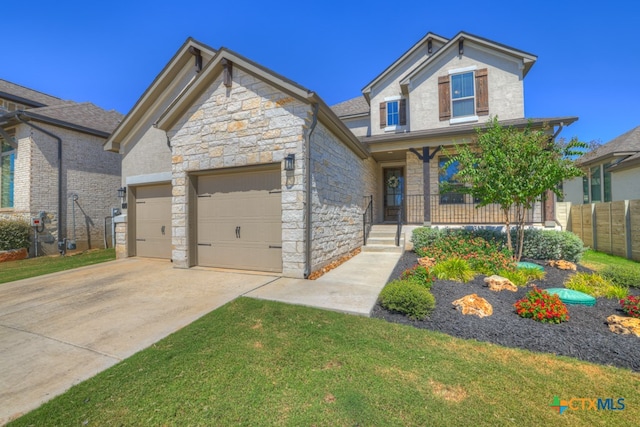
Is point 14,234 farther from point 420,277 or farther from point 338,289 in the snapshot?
point 420,277

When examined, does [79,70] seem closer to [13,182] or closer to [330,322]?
[13,182]

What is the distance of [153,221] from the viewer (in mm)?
8711

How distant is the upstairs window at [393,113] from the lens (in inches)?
478

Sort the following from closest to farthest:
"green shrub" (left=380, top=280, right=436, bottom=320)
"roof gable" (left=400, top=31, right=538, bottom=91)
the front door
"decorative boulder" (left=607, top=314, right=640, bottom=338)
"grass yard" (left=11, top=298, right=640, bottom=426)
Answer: "grass yard" (left=11, top=298, right=640, bottom=426), "decorative boulder" (left=607, top=314, right=640, bottom=338), "green shrub" (left=380, top=280, right=436, bottom=320), "roof gable" (left=400, top=31, right=538, bottom=91), the front door

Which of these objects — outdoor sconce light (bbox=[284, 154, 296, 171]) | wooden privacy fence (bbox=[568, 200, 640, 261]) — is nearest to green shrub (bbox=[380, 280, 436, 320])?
outdoor sconce light (bbox=[284, 154, 296, 171])

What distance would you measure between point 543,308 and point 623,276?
9.41ft

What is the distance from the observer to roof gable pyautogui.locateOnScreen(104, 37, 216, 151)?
852 cm

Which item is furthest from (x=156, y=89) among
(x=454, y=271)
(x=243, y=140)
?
(x=454, y=271)

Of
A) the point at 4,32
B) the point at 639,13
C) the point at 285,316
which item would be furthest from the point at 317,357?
the point at 4,32

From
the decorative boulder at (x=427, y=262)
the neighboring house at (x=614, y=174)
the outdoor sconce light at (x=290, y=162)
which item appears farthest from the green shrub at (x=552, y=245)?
the outdoor sconce light at (x=290, y=162)

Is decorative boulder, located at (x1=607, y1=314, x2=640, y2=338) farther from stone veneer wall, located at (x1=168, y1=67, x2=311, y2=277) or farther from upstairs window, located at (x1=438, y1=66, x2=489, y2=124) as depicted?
upstairs window, located at (x1=438, y1=66, x2=489, y2=124)

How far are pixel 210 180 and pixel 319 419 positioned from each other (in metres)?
6.15

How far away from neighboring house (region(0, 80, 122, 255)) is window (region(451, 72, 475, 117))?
15.3 m

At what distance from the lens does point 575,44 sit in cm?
899
